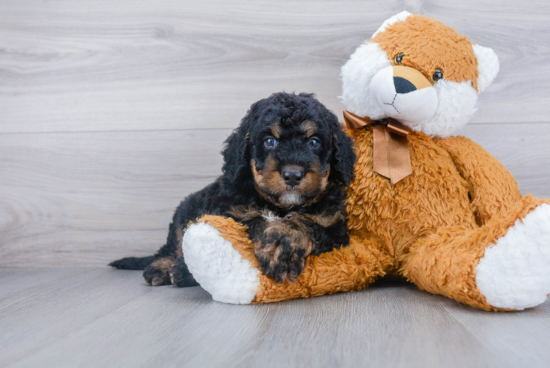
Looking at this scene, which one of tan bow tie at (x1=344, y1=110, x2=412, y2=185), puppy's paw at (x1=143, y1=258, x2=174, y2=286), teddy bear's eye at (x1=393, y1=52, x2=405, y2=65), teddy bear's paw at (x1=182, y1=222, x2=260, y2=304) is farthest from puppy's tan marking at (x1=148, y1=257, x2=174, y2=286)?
teddy bear's eye at (x1=393, y1=52, x2=405, y2=65)

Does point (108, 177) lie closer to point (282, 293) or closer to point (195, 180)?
point (195, 180)

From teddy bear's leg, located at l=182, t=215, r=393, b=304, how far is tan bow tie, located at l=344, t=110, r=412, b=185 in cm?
34

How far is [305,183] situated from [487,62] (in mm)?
847

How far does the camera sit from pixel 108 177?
2113 mm

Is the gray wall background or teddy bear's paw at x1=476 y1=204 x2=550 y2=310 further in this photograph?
the gray wall background

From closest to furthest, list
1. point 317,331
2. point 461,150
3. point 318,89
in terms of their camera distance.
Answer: point 317,331
point 461,150
point 318,89

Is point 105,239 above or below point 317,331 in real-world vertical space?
below

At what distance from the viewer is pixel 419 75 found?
142 cm

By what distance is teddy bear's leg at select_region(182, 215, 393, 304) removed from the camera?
126 cm

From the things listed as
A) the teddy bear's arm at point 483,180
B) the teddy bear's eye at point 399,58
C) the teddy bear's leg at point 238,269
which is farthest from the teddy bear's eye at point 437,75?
the teddy bear's leg at point 238,269

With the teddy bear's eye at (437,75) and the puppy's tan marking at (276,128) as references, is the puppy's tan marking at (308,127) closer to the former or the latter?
the puppy's tan marking at (276,128)

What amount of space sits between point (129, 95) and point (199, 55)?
0.39 m

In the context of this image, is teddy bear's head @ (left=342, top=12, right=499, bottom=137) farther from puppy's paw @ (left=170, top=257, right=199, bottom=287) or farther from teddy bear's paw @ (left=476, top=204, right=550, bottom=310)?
puppy's paw @ (left=170, top=257, right=199, bottom=287)

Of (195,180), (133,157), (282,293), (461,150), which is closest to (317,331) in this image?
(282,293)
